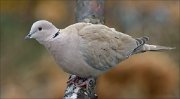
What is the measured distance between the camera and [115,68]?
403cm

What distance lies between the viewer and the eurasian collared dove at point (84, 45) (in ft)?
6.91

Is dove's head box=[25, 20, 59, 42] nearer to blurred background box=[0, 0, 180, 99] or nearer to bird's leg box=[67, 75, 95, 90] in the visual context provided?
bird's leg box=[67, 75, 95, 90]

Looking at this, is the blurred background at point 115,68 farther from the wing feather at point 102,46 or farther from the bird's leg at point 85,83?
the bird's leg at point 85,83

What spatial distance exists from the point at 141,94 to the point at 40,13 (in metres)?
1.13

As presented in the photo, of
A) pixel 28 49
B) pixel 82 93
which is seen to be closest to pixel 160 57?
pixel 28 49

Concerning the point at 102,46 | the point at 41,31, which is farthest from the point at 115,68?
the point at 41,31

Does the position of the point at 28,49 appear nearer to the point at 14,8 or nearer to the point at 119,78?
the point at 14,8

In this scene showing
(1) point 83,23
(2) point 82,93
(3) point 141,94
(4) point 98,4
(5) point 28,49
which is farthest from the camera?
(5) point 28,49

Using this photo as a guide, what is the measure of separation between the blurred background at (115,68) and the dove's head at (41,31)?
1.84 m

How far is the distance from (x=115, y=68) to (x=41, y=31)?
6.61 ft

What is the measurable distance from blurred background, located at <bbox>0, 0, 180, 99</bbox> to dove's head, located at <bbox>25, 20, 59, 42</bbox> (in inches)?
72.5

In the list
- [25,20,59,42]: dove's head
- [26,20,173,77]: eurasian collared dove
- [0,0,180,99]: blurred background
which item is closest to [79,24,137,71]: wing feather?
[26,20,173,77]: eurasian collared dove

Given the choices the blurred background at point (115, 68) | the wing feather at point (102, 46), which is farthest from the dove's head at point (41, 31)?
the blurred background at point (115, 68)

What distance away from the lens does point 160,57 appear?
4133mm
